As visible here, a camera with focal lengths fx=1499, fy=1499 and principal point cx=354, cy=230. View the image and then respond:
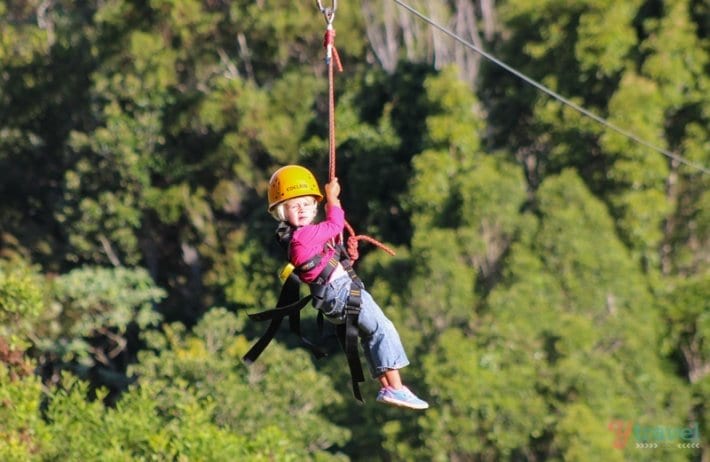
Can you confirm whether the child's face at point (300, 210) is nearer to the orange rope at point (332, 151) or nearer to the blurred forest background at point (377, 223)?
the orange rope at point (332, 151)

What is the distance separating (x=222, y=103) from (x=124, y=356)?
477 centimetres

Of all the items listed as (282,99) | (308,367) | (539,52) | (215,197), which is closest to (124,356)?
(215,197)

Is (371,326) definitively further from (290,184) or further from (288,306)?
(290,184)

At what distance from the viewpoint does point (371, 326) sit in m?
6.52

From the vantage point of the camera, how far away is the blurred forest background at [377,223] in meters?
18.8

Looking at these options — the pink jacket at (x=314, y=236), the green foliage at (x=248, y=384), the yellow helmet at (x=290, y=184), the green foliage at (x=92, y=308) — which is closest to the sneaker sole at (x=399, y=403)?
the pink jacket at (x=314, y=236)

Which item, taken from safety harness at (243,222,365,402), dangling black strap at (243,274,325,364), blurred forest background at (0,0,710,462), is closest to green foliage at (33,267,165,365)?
blurred forest background at (0,0,710,462)

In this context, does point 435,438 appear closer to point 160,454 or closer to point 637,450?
point 637,450

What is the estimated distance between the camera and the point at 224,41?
26109 millimetres

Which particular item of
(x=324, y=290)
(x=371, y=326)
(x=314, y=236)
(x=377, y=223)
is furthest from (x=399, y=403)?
(x=377, y=223)

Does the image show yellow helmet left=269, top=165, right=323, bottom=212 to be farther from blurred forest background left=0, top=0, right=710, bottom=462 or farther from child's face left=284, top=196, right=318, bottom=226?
blurred forest background left=0, top=0, right=710, bottom=462

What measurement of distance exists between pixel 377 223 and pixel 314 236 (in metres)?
16.7

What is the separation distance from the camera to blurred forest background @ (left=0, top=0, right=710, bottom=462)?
18.8 metres

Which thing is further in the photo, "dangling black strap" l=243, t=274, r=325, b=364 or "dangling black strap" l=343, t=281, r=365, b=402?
"dangling black strap" l=243, t=274, r=325, b=364
